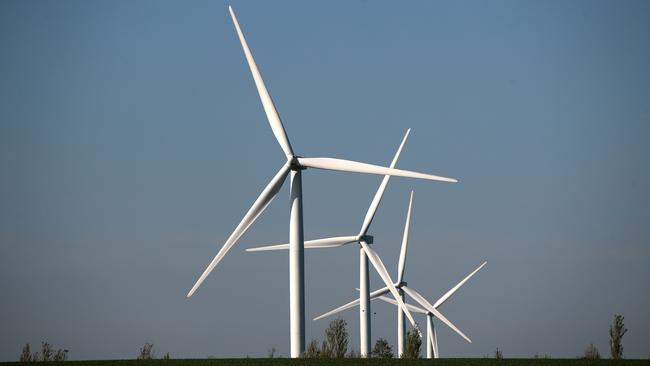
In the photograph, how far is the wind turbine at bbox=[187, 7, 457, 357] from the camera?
69938 millimetres

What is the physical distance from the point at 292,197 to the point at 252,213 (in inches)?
117

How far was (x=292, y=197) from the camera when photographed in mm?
72375

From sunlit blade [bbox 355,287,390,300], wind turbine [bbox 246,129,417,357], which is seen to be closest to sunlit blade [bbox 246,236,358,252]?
wind turbine [bbox 246,129,417,357]

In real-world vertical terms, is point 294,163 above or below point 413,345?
above

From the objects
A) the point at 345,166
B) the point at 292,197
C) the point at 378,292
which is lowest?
the point at 378,292

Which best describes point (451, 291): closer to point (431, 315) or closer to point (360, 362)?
point (431, 315)

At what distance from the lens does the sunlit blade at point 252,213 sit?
227ft

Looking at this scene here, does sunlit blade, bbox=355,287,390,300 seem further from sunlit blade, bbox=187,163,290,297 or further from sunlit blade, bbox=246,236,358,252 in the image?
sunlit blade, bbox=187,163,290,297

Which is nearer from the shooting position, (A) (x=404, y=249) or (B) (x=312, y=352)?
(B) (x=312, y=352)

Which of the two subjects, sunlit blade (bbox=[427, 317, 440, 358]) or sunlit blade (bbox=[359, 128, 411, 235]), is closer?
sunlit blade (bbox=[359, 128, 411, 235])

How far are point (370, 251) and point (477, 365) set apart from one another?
38860mm

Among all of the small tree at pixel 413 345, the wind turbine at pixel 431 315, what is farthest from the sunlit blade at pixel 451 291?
the small tree at pixel 413 345

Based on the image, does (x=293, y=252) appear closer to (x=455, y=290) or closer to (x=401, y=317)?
(x=401, y=317)

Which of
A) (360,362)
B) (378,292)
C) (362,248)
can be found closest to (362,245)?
(362,248)
